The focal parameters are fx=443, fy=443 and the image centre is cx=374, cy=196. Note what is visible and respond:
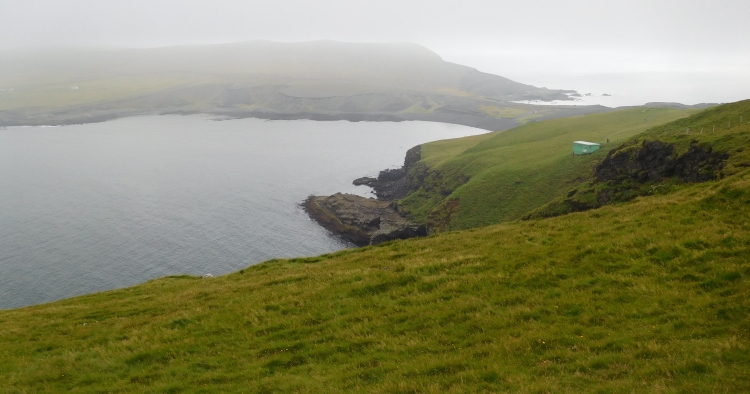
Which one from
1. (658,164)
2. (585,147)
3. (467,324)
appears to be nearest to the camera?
(467,324)

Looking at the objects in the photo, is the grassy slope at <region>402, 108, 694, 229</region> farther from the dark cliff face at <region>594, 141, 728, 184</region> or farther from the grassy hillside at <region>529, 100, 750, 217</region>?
the dark cliff face at <region>594, 141, 728, 184</region>

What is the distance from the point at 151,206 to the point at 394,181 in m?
63.2

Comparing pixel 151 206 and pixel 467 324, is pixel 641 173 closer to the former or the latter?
pixel 467 324

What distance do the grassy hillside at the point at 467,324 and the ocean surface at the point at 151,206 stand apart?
1938 inches

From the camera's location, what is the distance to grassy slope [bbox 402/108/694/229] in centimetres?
7475

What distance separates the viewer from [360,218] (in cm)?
9381

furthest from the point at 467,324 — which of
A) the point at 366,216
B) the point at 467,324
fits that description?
the point at 366,216

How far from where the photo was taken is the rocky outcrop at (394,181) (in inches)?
4540

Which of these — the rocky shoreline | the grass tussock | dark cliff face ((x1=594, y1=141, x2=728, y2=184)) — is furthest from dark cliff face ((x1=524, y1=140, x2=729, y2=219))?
the rocky shoreline

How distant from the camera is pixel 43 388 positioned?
16.5 metres

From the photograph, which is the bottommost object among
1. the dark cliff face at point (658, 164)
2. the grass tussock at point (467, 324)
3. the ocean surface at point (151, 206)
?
the ocean surface at point (151, 206)

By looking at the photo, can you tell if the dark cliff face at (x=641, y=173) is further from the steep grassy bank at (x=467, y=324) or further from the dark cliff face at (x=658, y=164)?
the steep grassy bank at (x=467, y=324)

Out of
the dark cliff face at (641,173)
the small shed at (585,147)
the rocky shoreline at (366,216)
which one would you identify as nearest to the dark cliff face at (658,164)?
the dark cliff face at (641,173)

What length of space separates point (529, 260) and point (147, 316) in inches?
809
